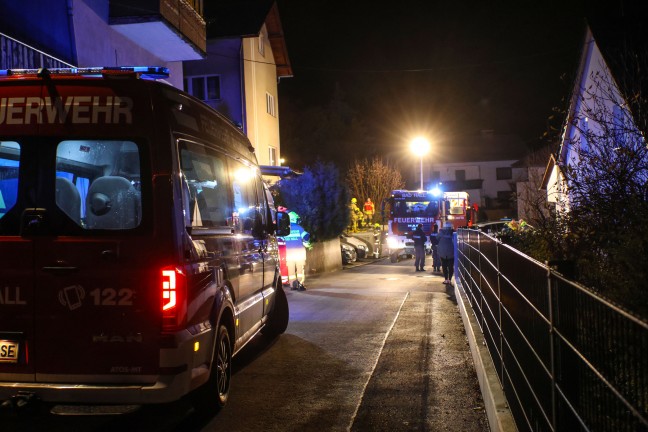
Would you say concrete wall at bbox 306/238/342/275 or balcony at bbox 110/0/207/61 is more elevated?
balcony at bbox 110/0/207/61

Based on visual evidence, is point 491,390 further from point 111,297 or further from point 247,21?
point 247,21

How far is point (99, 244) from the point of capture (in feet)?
15.9

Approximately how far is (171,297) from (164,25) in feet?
41.1

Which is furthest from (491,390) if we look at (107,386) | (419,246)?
(419,246)

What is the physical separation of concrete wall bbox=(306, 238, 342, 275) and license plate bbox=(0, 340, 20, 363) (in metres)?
16.0

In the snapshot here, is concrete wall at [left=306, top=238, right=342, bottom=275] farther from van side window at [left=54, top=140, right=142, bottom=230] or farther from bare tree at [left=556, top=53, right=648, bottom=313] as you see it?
van side window at [left=54, top=140, right=142, bottom=230]

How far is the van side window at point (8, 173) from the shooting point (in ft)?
16.7

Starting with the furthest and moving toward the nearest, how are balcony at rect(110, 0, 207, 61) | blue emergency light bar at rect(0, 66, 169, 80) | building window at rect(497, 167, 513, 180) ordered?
building window at rect(497, 167, 513, 180)
balcony at rect(110, 0, 207, 61)
blue emergency light bar at rect(0, 66, 169, 80)

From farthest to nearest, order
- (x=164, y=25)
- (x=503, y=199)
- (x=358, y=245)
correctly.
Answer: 1. (x=503, y=199)
2. (x=358, y=245)
3. (x=164, y=25)

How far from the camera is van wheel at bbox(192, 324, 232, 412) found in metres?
5.64

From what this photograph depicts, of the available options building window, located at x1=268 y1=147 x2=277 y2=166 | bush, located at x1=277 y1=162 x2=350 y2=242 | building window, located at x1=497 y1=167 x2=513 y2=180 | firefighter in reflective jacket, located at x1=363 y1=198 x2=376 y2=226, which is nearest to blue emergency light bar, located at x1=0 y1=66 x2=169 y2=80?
bush, located at x1=277 y1=162 x2=350 y2=242

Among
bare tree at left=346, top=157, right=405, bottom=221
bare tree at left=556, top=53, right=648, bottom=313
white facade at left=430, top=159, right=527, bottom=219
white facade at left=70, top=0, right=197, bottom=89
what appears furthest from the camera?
white facade at left=430, top=159, right=527, bottom=219

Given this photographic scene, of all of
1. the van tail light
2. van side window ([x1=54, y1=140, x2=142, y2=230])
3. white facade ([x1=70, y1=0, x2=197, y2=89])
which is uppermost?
white facade ([x1=70, y1=0, x2=197, y2=89])

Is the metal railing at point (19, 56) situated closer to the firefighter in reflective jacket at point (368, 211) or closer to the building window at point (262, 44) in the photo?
the building window at point (262, 44)
